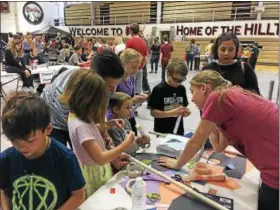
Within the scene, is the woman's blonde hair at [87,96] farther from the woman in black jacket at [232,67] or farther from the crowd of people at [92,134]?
the woman in black jacket at [232,67]

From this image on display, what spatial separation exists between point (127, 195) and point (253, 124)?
62 centimetres

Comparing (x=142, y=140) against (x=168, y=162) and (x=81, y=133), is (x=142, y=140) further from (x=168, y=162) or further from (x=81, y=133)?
(x=81, y=133)

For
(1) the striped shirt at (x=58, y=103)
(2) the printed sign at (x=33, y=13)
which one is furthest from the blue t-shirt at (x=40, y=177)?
(2) the printed sign at (x=33, y=13)

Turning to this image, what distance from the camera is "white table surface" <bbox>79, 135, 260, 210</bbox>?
45.5 inches

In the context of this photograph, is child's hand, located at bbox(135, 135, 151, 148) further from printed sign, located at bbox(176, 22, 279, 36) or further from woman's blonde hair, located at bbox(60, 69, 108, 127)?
printed sign, located at bbox(176, 22, 279, 36)

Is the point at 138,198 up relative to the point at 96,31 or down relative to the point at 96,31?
down

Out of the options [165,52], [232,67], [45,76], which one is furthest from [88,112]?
[165,52]

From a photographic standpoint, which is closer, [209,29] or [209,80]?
[209,80]

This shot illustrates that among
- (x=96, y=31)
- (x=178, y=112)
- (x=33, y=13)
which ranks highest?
(x=33, y=13)

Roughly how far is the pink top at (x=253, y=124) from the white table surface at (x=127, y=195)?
0.17 meters

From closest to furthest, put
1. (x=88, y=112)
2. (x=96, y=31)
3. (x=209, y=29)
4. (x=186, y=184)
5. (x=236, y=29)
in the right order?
(x=88, y=112), (x=186, y=184), (x=236, y=29), (x=209, y=29), (x=96, y=31)

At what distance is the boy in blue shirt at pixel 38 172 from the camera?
36.5 inches

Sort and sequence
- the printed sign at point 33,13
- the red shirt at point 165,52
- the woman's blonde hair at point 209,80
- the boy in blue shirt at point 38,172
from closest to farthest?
the boy in blue shirt at point 38,172 → the woman's blonde hair at point 209,80 → the red shirt at point 165,52 → the printed sign at point 33,13

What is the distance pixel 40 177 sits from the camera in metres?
0.98
